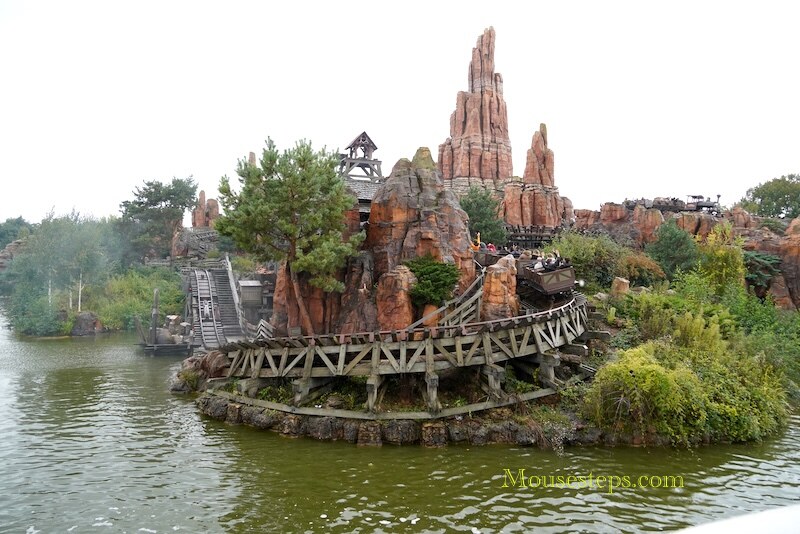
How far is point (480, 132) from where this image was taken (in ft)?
266

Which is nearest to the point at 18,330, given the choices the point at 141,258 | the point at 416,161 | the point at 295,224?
the point at 141,258

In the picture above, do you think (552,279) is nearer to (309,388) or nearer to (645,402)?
(645,402)

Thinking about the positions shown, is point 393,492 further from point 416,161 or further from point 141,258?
point 141,258

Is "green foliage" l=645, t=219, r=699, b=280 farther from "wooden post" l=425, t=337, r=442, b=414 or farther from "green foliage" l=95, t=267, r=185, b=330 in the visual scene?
"green foliage" l=95, t=267, r=185, b=330

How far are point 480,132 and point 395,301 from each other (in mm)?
65075

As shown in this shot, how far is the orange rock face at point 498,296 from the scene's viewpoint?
20562 mm

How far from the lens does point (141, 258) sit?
56750 millimetres

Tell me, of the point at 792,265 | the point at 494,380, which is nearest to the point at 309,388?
the point at 494,380

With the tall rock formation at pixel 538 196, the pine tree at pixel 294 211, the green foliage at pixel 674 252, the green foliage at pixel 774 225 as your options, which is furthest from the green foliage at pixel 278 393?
the green foliage at pixel 774 225

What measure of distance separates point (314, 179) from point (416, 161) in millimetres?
6091

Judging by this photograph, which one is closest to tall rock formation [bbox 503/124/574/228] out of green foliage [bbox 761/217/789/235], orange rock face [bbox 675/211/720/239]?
orange rock face [bbox 675/211/720/239]

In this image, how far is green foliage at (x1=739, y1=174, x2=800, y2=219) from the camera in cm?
6612

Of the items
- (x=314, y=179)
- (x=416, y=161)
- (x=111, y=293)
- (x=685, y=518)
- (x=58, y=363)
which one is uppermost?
(x=416, y=161)

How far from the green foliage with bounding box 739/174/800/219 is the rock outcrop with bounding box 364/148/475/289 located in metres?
59.1
